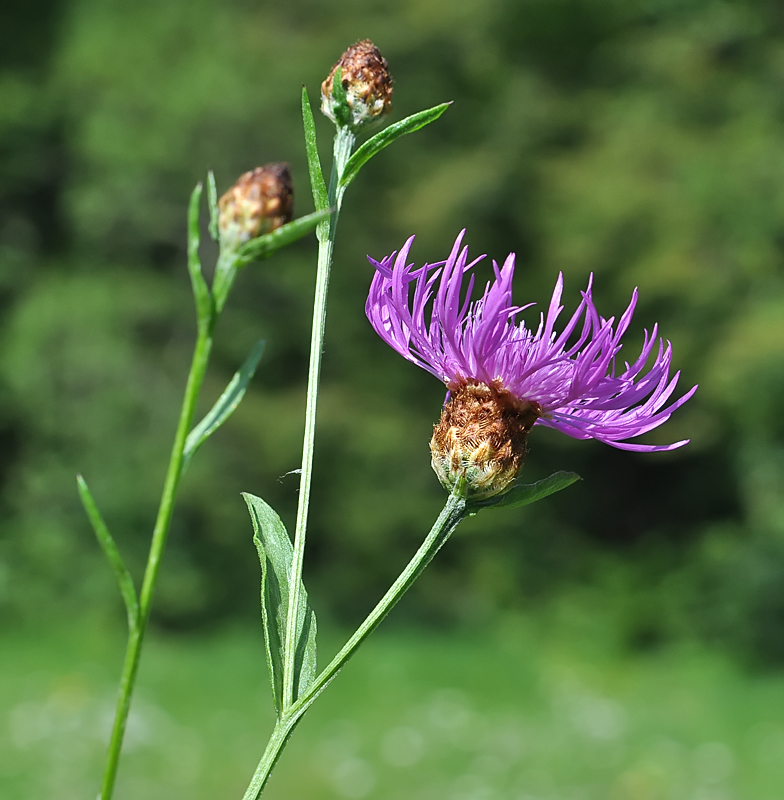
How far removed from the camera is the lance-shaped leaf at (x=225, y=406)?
0.40m

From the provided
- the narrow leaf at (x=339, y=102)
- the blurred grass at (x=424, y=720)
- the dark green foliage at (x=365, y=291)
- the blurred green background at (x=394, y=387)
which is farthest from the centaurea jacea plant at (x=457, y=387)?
the dark green foliage at (x=365, y=291)

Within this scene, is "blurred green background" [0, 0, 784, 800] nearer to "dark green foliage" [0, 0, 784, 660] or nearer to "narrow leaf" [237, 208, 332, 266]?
"dark green foliage" [0, 0, 784, 660]

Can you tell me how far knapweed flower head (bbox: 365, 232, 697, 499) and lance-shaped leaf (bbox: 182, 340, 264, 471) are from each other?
0.14m

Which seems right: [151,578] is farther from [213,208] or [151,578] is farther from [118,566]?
[213,208]

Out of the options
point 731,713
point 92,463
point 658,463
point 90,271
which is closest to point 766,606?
point 731,713

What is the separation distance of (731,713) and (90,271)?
184 inches

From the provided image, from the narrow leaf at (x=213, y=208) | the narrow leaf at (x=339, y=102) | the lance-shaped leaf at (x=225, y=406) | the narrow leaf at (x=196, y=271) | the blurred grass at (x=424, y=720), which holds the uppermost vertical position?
the narrow leaf at (x=339, y=102)

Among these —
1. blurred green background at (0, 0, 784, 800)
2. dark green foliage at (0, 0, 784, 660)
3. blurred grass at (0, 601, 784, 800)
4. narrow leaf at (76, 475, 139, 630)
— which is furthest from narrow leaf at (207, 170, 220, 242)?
dark green foliage at (0, 0, 784, 660)

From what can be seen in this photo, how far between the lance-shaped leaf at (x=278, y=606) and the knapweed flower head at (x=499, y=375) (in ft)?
0.35

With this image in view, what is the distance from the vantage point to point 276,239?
390 mm

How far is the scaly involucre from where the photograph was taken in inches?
21.0

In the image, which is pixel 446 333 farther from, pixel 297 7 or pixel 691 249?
pixel 297 7

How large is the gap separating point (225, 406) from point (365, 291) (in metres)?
6.00

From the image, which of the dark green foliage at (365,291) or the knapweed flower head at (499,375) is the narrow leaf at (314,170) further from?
the dark green foliage at (365,291)
